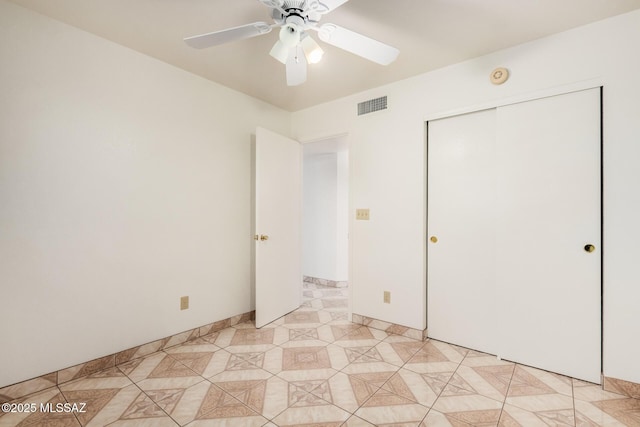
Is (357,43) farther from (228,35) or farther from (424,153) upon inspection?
(424,153)

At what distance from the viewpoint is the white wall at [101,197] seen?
1.78 meters

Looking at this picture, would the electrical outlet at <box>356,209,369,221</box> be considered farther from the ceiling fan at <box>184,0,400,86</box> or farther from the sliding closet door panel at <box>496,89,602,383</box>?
the ceiling fan at <box>184,0,400,86</box>

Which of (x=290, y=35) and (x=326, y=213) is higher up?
(x=290, y=35)

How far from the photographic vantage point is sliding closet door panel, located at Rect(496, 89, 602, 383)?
1.93 meters

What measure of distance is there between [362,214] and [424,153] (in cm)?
83

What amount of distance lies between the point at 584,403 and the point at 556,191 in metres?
1.33

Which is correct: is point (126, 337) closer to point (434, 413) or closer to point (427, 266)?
point (434, 413)

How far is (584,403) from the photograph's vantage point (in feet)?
5.70

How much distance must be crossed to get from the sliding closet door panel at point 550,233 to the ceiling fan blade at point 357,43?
1233 mm

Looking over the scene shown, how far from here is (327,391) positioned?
1861mm

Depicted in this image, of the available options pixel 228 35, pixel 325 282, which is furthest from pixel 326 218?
pixel 228 35

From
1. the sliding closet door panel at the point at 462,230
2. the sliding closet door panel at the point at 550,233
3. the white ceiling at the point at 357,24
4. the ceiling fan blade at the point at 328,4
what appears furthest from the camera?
the sliding closet door panel at the point at 462,230

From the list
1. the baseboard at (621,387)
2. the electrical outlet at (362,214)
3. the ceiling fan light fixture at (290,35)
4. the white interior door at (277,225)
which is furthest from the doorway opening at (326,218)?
the baseboard at (621,387)

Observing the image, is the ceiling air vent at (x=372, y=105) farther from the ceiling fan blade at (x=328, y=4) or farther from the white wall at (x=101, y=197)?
the ceiling fan blade at (x=328, y=4)
